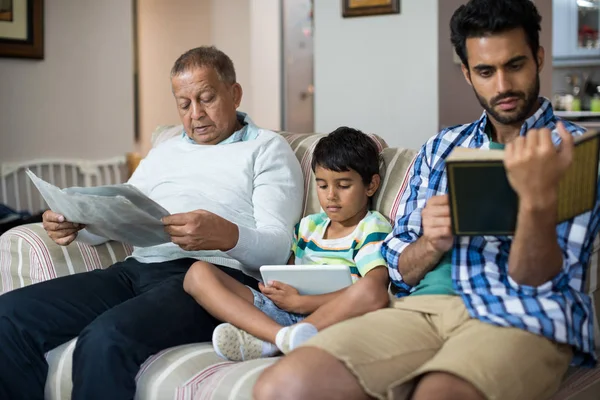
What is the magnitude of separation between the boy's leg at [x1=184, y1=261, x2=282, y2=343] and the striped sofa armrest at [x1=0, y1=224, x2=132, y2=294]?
18.9 inches

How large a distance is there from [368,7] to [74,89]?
161 centimetres

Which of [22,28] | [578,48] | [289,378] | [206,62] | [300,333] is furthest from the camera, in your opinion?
[578,48]

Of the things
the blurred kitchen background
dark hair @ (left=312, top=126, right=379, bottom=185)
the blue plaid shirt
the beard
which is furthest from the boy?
the blurred kitchen background

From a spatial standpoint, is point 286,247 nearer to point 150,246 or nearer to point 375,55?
point 150,246

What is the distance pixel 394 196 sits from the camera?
7.25ft

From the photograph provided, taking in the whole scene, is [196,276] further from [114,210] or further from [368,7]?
[368,7]

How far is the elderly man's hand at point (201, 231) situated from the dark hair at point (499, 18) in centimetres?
75

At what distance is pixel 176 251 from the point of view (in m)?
2.26

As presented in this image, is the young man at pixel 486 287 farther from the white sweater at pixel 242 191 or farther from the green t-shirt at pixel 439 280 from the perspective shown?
Result: the white sweater at pixel 242 191

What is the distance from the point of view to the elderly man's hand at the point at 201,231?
2.00 metres

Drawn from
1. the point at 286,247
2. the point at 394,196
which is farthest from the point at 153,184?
the point at 394,196

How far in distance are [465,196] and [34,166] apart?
3131 mm

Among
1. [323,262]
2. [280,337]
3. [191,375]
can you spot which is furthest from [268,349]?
[323,262]

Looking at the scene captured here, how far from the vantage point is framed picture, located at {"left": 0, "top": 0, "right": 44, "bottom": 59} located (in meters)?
3.91
